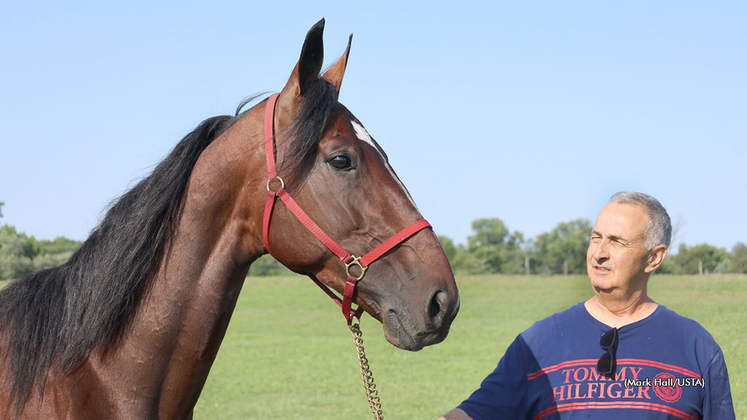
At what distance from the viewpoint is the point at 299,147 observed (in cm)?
266

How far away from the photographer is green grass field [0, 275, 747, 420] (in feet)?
37.5

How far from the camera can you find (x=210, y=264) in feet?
8.88

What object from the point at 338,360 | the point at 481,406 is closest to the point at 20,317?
the point at 481,406

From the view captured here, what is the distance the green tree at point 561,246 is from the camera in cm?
4662

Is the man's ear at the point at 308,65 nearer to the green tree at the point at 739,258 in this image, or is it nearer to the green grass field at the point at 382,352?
the green grass field at the point at 382,352

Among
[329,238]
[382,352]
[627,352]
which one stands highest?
[329,238]

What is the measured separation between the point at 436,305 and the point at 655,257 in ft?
3.17

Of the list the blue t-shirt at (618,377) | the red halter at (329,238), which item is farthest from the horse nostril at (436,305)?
the blue t-shirt at (618,377)

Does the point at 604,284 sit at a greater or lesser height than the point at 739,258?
lesser

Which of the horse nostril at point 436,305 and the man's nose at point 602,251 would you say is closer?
the horse nostril at point 436,305

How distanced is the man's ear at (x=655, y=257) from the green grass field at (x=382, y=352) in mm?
1082

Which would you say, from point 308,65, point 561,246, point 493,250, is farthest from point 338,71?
point 493,250

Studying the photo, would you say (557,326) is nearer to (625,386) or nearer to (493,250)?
(625,386)

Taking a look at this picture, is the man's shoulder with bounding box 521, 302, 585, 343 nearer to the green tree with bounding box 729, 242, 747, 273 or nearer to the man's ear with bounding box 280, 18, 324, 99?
the man's ear with bounding box 280, 18, 324, 99
